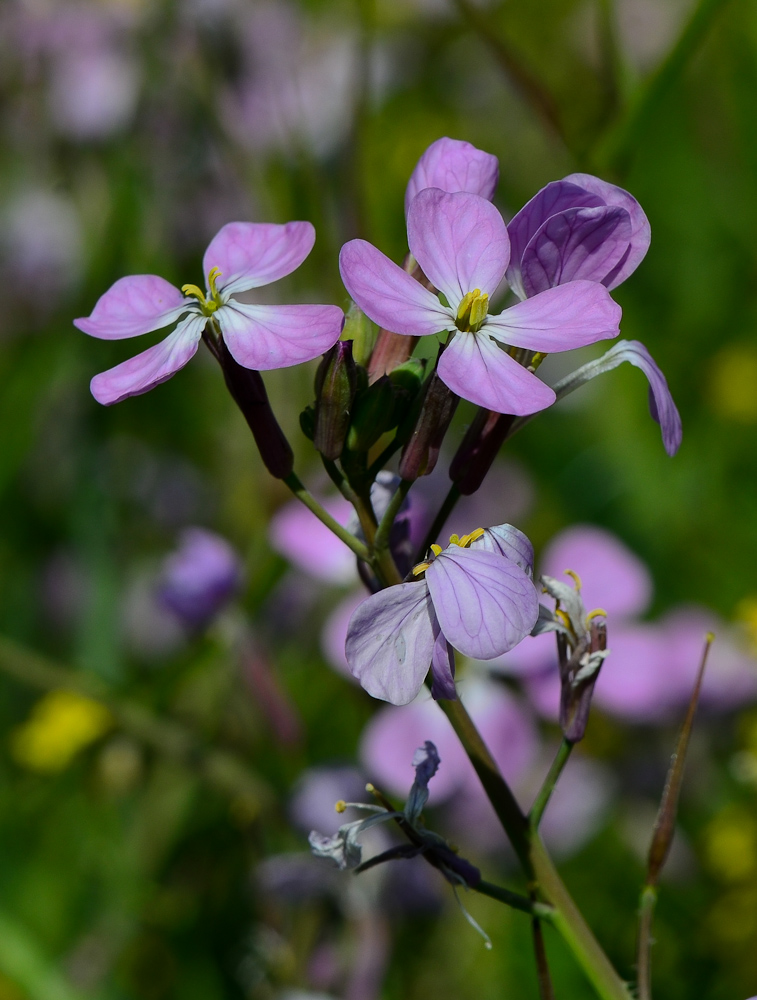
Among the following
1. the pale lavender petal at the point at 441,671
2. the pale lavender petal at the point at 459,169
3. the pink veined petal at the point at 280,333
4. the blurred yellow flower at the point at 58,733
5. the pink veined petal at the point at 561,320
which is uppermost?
the pale lavender petal at the point at 459,169

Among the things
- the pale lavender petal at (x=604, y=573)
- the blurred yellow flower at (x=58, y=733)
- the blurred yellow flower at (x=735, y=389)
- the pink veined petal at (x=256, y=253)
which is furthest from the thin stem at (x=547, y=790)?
the blurred yellow flower at (x=735, y=389)

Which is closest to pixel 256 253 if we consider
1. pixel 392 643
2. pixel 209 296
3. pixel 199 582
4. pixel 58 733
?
pixel 209 296

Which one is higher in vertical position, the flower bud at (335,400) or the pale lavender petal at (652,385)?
the pale lavender petal at (652,385)

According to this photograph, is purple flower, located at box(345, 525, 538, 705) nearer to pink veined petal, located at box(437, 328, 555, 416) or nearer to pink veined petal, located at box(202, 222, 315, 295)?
pink veined petal, located at box(437, 328, 555, 416)

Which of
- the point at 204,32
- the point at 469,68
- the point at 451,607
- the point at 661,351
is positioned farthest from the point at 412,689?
the point at 469,68

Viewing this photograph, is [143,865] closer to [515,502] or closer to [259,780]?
[259,780]

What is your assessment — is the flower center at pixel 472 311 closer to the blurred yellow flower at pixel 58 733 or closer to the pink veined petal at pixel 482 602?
the pink veined petal at pixel 482 602
